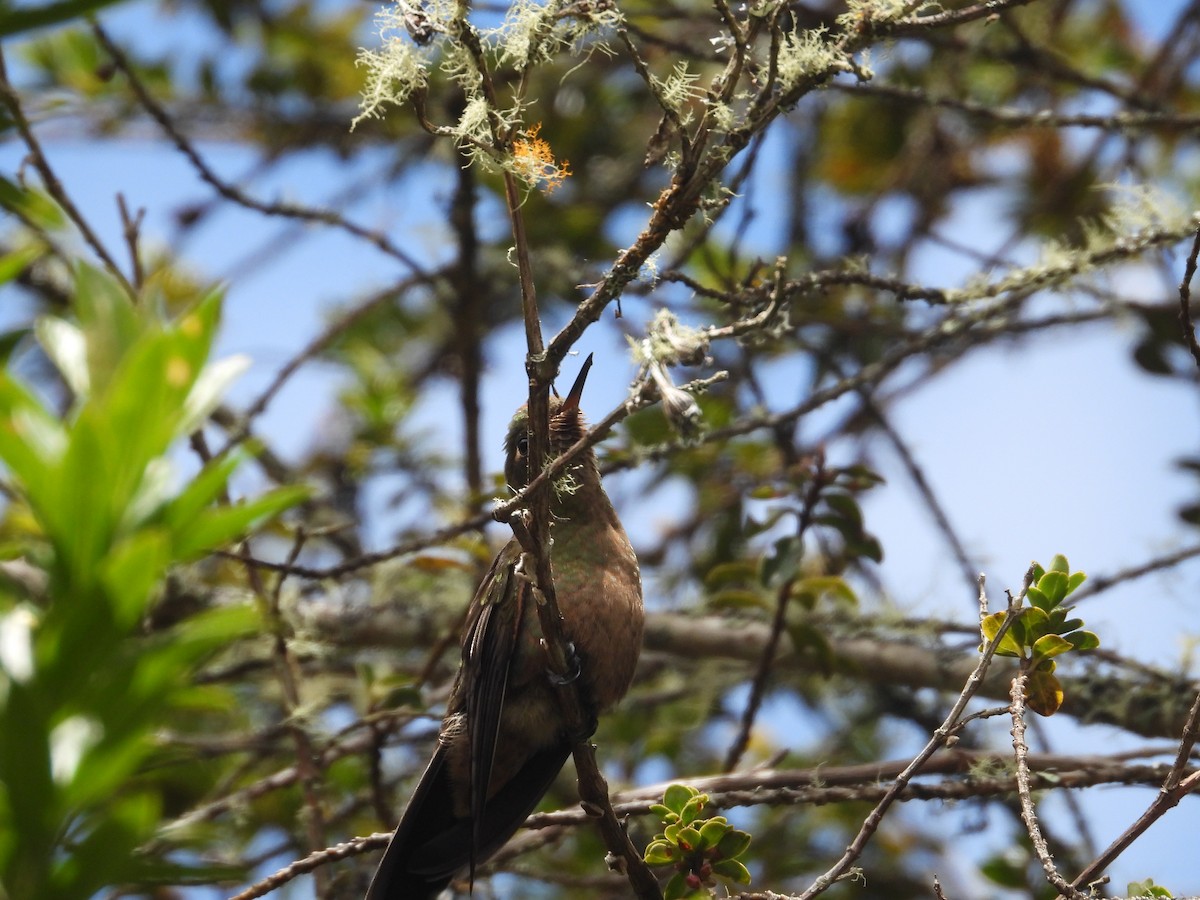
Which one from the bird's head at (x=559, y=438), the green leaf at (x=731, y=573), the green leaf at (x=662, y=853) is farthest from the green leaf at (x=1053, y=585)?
the green leaf at (x=731, y=573)

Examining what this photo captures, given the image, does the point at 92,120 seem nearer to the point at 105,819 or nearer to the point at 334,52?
the point at 334,52

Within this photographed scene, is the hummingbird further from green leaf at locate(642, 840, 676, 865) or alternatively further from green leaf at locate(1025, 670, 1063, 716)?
green leaf at locate(1025, 670, 1063, 716)

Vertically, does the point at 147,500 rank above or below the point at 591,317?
below

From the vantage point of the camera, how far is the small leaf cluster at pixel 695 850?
2059 millimetres

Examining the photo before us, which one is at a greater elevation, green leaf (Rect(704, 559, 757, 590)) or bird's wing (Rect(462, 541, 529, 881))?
green leaf (Rect(704, 559, 757, 590))

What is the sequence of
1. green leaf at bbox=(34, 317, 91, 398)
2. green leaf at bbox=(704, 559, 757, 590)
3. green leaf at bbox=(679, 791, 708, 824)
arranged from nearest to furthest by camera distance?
green leaf at bbox=(34, 317, 91, 398)
green leaf at bbox=(679, 791, 708, 824)
green leaf at bbox=(704, 559, 757, 590)

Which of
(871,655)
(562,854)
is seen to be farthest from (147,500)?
(562,854)

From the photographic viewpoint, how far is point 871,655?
3656mm

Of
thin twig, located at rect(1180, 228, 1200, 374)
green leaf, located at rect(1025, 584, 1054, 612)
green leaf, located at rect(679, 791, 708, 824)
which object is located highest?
thin twig, located at rect(1180, 228, 1200, 374)

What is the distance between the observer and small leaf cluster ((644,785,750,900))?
2059 millimetres

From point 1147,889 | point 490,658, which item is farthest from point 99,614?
point 1147,889

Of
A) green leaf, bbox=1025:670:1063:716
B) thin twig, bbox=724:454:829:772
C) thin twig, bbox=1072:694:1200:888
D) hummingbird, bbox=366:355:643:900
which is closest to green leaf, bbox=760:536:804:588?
thin twig, bbox=724:454:829:772

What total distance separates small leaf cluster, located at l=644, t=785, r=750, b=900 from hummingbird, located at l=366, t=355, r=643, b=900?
642 mm

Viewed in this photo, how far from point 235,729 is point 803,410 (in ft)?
10.1
